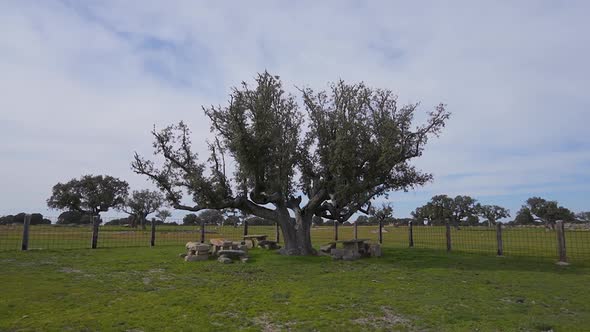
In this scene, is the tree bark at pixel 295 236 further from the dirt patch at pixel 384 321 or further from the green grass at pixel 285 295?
the dirt patch at pixel 384 321

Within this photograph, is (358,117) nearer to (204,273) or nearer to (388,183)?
(388,183)

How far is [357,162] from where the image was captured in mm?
19875

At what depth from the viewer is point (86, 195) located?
73062 millimetres

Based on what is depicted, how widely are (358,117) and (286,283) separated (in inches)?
419

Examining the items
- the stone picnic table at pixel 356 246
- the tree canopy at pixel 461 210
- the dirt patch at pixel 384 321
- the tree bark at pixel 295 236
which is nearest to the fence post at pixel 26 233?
the tree bark at pixel 295 236

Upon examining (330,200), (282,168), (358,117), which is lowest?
(330,200)

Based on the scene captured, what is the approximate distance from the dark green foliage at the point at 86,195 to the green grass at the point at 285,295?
5945 centimetres

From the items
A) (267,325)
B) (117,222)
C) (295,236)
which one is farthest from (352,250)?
(117,222)

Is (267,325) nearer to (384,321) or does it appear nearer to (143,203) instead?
(384,321)

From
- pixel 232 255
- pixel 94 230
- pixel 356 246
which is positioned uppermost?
pixel 94 230

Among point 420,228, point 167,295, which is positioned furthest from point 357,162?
point 420,228

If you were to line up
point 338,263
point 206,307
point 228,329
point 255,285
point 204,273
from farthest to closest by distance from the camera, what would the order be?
point 338,263
point 204,273
point 255,285
point 206,307
point 228,329

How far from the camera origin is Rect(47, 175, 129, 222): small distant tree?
71.6 metres

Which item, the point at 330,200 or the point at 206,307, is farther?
the point at 330,200
